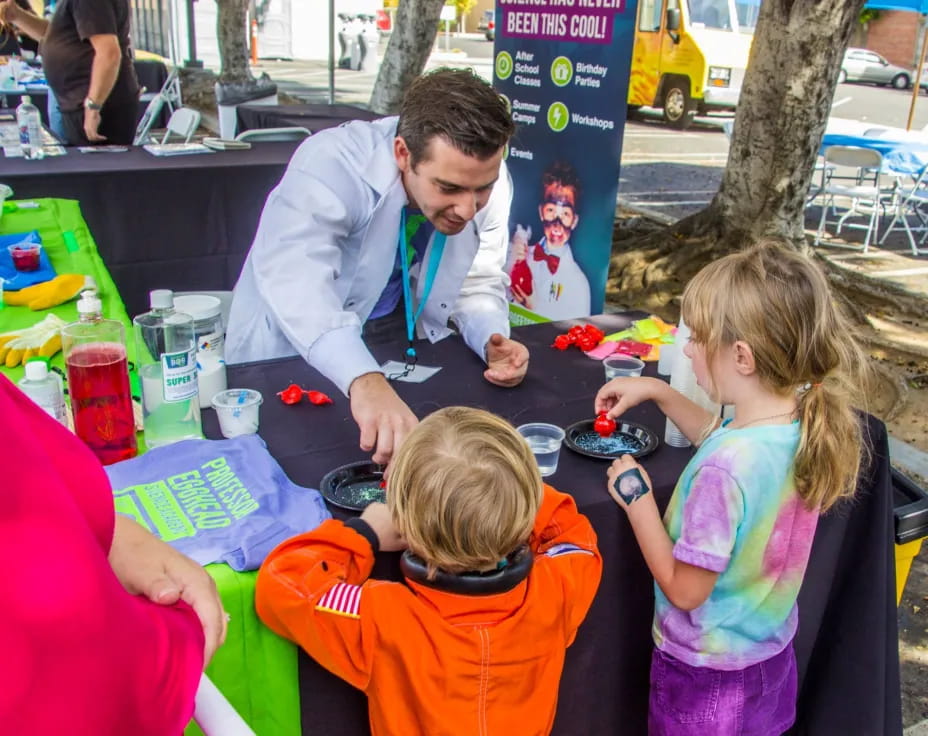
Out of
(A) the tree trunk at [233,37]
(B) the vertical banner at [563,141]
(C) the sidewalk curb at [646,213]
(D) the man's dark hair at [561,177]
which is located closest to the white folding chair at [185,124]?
(B) the vertical banner at [563,141]

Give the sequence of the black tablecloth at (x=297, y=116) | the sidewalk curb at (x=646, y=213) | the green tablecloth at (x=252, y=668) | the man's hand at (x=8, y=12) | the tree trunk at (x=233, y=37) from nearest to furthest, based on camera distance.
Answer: the green tablecloth at (x=252, y=668) < the man's hand at (x=8, y=12) < the black tablecloth at (x=297, y=116) < the sidewalk curb at (x=646, y=213) < the tree trunk at (x=233, y=37)

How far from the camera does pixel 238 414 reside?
1.91 meters

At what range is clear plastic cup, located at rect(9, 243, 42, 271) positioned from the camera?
294cm

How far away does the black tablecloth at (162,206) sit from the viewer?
16.3ft

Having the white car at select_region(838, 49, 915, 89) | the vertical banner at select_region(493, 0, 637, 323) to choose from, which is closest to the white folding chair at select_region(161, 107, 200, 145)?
the vertical banner at select_region(493, 0, 637, 323)

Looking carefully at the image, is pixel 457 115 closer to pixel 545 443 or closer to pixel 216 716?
pixel 545 443

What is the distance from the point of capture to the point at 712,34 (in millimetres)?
14367

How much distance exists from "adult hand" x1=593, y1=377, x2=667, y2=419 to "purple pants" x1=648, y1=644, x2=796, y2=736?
55 cm

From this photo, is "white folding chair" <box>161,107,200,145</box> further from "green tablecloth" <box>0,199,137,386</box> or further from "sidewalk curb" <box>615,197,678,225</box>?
"sidewalk curb" <box>615,197,678,225</box>

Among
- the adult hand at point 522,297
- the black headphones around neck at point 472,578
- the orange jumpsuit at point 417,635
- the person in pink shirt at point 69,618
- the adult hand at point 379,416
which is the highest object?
the person in pink shirt at point 69,618

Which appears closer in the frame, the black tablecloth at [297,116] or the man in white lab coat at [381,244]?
the man in white lab coat at [381,244]

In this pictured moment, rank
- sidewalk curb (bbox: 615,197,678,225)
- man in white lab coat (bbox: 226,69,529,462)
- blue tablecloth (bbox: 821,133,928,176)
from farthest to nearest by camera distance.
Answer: sidewalk curb (bbox: 615,197,678,225)
blue tablecloth (bbox: 821,133,928,176)
man in white lab coat (bbox: 226,69,529,462)

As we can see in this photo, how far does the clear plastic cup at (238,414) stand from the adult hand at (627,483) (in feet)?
2.63

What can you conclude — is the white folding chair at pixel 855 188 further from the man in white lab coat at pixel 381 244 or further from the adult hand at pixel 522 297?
the man in white lab coat at pixel 381 244
